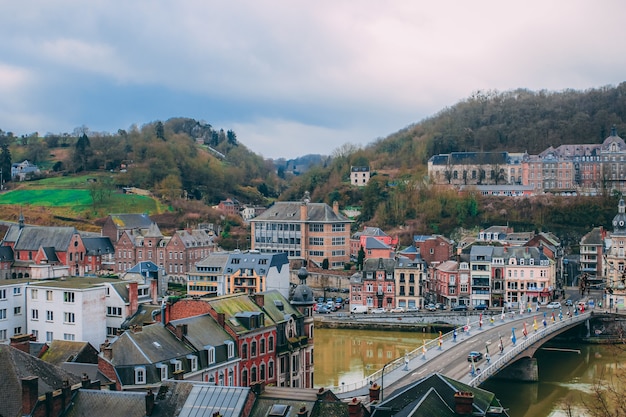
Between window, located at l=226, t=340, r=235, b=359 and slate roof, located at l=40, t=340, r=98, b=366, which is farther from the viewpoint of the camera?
window, located at l=226, t=340, r=235, b=359

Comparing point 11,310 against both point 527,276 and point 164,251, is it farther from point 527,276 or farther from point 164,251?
point 527,276

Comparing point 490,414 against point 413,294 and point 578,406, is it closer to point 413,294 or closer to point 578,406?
point 578,406

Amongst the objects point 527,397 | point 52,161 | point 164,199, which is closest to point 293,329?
point 527,397

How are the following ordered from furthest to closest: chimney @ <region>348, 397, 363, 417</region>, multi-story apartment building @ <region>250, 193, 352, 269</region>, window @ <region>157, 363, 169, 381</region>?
multi-story apartment building @ <region>250, 193, 352, 269</region> < window @ <region>157, 363, 169, 381</region> < chimney @ <region>348, 397, 363, 417</region>

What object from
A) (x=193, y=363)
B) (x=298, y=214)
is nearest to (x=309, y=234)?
(x=298, y=214)

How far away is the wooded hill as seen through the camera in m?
80.4

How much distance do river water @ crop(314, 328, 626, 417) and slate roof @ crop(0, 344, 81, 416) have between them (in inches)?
754

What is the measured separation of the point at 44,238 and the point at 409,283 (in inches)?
1134

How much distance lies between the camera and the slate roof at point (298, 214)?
7606 cm

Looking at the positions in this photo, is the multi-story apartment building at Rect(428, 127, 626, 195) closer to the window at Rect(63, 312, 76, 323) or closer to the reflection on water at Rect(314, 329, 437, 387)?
the reflection on water at Rect(314, 329, 437, 387)

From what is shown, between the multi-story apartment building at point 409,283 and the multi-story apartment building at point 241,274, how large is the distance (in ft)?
28.3

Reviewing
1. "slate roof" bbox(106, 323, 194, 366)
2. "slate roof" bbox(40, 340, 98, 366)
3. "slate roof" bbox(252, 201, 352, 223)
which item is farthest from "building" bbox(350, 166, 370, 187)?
"slate roof" bbox(106, 323, 194, 366)

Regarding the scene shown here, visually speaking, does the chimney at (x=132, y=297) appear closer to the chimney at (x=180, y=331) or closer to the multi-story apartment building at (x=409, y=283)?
the chimney at (x=180, y=331)

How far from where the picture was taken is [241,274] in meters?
60.0
